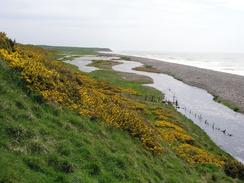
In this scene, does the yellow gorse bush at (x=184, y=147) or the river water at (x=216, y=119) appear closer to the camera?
the yellow gorse bush at (x=184, y=147)

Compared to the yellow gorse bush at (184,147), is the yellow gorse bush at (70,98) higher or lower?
higher

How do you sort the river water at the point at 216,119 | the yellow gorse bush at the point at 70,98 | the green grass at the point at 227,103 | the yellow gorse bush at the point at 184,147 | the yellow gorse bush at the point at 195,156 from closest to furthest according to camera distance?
1. the yellow gorse bush at the point at 70,98
2. the yellow gorse bush at the point at 195,156
3. the yellow gorse bush at the point at 184,147
4. the river water at the point at 216,119
5. the green grass at the point at 227,103

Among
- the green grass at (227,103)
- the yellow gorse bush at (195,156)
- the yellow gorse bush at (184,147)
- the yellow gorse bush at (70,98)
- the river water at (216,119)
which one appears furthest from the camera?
the green grass at (227,103)

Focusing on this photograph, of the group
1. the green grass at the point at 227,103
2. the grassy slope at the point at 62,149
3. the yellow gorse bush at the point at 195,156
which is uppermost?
the grassy slope at the point at 62,149

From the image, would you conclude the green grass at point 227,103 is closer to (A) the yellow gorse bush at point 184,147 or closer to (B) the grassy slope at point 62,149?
(A) the yellow gorse bush at point 184,147

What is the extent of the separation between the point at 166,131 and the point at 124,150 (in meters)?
16.4

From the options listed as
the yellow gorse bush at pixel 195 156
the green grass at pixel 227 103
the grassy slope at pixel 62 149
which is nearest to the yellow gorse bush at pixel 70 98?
the grassy slope at pixel 62 149

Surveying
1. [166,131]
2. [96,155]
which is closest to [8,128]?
[96,155]

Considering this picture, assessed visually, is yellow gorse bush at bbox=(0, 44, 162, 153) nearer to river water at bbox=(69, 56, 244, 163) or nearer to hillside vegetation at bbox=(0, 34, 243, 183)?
hillside vegetation at bbox=(0, 34, 243, 183)

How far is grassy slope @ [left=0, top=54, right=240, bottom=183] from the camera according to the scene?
14.2m

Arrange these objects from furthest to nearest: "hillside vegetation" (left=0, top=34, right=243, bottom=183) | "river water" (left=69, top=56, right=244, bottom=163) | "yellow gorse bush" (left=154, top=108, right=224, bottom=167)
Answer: "river water" (left=69, top=56, right=244, bottom=163) → "yellow gorse bush" (left=154, top=108, right=224, bottom=167) → "hillside vegetation" (left=0, top=34, right=243, bottom=183)

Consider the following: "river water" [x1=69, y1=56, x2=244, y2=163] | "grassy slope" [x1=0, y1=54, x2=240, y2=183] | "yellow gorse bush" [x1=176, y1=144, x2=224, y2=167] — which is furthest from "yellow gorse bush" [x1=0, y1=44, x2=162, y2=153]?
"river water" [x1=69, y1=56, x2=244, y2=163]

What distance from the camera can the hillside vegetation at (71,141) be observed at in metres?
14.6

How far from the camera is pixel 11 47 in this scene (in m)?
26.9
